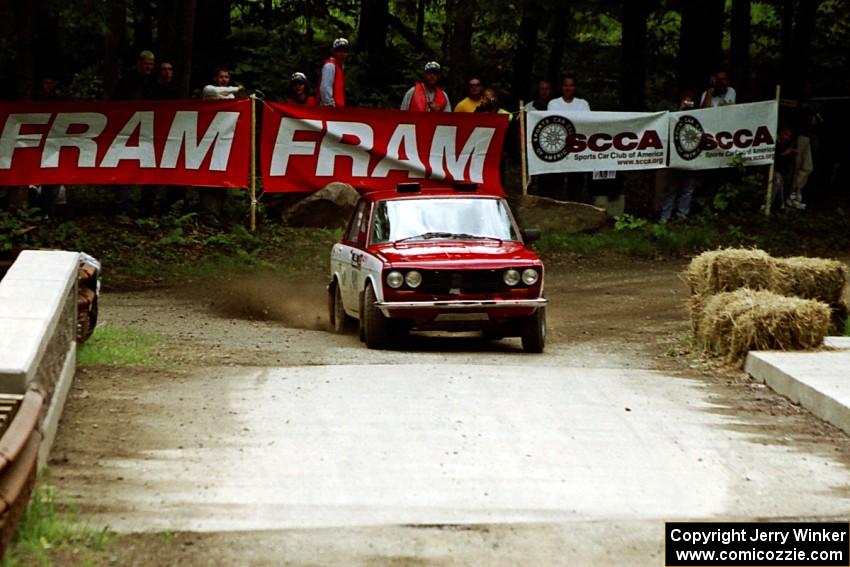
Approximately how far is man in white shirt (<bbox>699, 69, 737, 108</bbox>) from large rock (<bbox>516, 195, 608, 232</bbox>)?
268cm

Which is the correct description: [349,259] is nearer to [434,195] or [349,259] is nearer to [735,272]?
[434,195]

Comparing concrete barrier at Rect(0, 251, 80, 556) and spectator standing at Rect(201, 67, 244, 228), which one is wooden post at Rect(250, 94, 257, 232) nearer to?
spectator standing at Rect(201, 67, 244, 228)

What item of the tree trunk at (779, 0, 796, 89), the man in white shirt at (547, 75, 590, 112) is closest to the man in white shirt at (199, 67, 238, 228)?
the man in white shirt at (547, 75, 590, 112)

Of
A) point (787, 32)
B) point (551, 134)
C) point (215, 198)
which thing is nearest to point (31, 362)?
point (215, 198)

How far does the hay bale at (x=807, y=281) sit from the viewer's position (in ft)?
43.2

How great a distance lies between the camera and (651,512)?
22.4 feet

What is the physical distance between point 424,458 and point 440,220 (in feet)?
20.4

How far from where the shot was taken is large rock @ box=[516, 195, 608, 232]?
22281 millimetres

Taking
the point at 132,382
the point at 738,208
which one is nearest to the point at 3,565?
the point at 132,382

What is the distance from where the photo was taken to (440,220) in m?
13.7

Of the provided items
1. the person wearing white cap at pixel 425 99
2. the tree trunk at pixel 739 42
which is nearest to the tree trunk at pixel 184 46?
the person wearing white cap at pixel 425 99

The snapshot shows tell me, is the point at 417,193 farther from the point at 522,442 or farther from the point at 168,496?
the point at 168,496

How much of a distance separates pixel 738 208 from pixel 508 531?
1819 centimetres

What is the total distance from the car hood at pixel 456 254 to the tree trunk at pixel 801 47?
49.7ft
